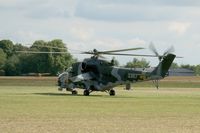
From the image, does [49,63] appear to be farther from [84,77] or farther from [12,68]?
[84,77]

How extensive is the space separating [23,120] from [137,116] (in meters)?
6.28

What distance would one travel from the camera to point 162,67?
61.8 meters

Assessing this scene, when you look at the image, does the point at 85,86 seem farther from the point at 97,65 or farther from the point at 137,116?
the point at 137,116

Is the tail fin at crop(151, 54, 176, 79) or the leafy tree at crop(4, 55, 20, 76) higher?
the tail fin at crop(151, 54, 176, 79)

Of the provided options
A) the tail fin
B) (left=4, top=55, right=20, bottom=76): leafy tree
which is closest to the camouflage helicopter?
the tail fin

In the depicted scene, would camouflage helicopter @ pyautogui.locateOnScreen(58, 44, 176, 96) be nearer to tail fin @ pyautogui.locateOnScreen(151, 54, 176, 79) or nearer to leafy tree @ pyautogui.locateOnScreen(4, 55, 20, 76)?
tail fin @ pyautogui.locateOnScreen(151, 54, 176, 79)

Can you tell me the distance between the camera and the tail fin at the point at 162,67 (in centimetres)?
6172

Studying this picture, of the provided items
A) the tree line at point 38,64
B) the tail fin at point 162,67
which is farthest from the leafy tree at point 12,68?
the tail fin at point 162,67

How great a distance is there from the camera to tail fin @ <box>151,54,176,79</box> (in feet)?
202

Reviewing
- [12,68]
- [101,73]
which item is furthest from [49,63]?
[101,73]

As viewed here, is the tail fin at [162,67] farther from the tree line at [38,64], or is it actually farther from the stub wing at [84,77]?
the tree line at [38,64]

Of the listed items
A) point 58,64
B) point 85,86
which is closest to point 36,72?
point 58,64

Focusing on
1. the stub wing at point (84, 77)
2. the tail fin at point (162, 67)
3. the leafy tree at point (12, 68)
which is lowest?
the leafy tree at point (12, 68)

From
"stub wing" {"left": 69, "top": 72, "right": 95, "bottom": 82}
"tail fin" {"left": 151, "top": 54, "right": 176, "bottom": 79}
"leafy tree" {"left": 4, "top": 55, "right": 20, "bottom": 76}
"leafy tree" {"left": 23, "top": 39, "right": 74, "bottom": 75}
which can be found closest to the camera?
"tail fin" {"left": 151, "top": 54, "right": 176, "bottom": 79}
